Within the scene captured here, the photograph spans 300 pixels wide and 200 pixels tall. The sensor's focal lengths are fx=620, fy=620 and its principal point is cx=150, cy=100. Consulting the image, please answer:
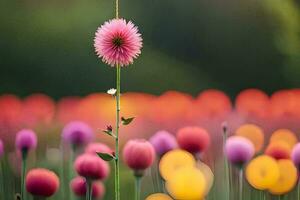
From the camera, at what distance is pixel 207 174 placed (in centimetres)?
182

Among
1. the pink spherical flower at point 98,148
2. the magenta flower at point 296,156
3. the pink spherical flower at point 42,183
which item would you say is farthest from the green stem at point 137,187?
the magenta flower at point 296,156

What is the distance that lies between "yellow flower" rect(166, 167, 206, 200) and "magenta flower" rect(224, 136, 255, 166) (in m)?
0.11

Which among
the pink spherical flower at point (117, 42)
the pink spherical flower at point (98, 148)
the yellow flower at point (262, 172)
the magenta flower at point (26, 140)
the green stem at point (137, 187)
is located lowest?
the green stem at point (137, 187)

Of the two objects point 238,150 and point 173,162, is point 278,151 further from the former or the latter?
point 173,162

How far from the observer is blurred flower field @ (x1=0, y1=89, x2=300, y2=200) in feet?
5.90

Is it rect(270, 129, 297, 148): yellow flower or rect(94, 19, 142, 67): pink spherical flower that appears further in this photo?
rect(270, 129, 297, 148): yellow flower

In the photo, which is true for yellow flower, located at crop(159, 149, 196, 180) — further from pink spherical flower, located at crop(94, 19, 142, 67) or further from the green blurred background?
pink spherical flower, located at crop(94, 19, 142, 67)

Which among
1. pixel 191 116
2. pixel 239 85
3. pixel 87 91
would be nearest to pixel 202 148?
pixel 191 116

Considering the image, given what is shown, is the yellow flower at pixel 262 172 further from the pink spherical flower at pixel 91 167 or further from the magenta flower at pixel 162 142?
the pink spherical flower at pixel 91 167

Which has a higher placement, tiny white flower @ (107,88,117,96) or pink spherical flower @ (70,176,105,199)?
tiny white flower @ (107,88,117,96)

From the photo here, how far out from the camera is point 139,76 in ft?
6.07

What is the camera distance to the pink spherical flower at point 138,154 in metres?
1.79

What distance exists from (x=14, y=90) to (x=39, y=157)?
211mm

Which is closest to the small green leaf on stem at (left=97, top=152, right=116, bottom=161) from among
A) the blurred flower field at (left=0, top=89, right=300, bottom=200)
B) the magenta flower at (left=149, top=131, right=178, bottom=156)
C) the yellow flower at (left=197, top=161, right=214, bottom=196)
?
the blurred flower field at (left=0, top=89, right=300, bottom=200)
